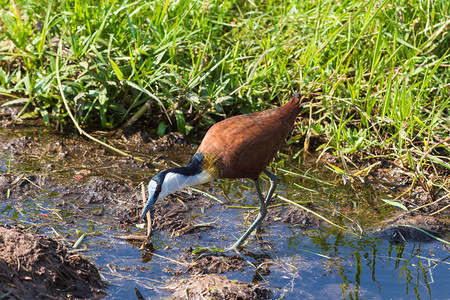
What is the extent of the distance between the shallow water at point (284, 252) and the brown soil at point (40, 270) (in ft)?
0.64

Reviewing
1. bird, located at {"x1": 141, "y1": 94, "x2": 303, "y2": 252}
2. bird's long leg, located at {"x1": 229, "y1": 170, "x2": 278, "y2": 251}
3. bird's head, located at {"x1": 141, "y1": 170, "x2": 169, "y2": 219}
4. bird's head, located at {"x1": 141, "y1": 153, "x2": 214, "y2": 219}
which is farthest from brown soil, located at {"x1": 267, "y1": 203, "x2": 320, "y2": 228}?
bird's head, located at {"x1": 141, "y1": 170, "x2": 169, "y2": 219}

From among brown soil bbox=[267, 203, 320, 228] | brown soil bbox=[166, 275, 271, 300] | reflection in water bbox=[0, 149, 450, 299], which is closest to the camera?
brown soil bbox=[166, 275, 271, 300]

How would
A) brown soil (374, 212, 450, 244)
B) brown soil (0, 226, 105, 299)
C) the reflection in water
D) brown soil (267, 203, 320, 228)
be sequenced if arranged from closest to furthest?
brown soil (0, 226, 105, 299), the reflection in water, brown soil (374, 212, 450, 244), brown soil (267, 203, 320, 228)

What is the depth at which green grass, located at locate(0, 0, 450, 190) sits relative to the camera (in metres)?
5.02

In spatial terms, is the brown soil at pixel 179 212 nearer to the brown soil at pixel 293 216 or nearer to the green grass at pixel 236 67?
the brown soil at pixel 293 216

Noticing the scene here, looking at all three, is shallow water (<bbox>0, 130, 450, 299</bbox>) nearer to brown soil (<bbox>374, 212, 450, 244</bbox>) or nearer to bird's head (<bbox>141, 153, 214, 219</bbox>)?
brown soil (<bbox>374, 212, 450, 244</bbox>)

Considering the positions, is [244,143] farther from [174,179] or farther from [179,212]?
[179,212]

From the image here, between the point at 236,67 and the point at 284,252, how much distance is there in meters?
2.03

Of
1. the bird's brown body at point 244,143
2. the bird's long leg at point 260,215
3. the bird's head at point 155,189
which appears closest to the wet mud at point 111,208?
the bird's long leg at point 260,215

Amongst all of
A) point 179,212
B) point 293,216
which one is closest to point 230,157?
point 179,212

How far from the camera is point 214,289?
3205 millimetres

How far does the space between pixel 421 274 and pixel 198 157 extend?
1.64m

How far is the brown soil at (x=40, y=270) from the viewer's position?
2912 mm

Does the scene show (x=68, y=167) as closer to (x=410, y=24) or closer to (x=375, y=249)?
(x=375, y=249)
